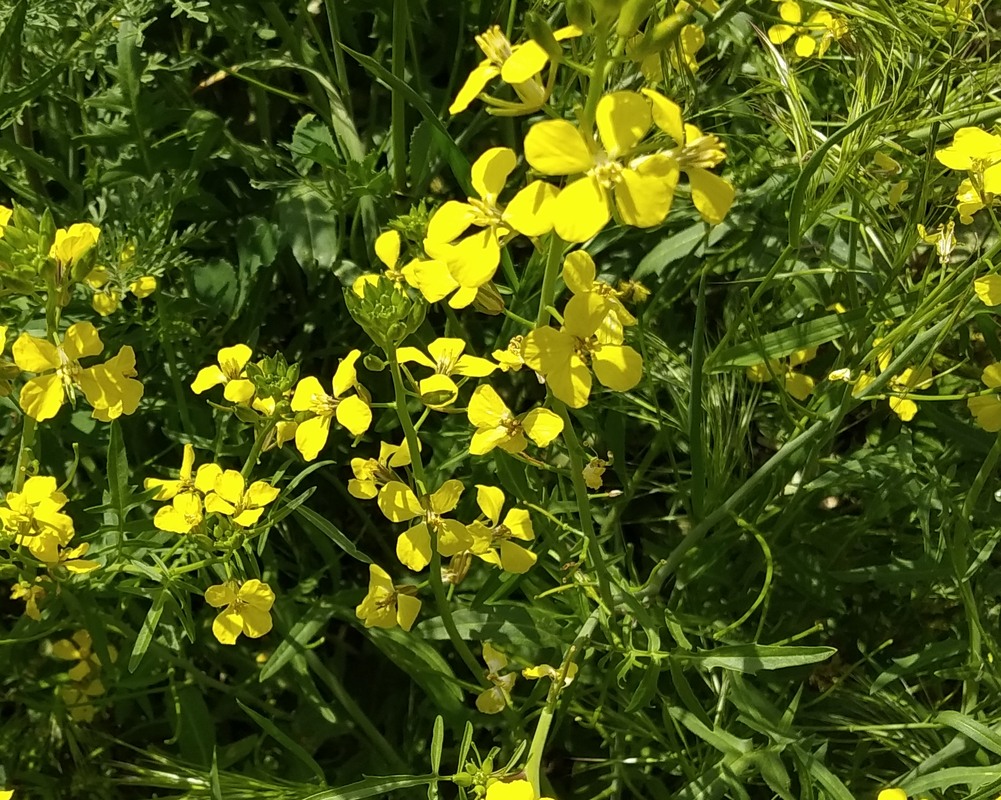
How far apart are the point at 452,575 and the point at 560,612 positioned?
322 millimetres

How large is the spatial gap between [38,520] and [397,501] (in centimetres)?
41

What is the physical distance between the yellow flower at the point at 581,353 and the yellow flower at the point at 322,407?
0.80ft

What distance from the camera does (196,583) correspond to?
1.20 m

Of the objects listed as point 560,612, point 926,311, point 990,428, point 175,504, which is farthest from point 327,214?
point 990,428

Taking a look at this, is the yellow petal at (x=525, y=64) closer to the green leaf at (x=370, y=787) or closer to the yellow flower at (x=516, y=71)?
the yellow flower at (x=516, y=71)

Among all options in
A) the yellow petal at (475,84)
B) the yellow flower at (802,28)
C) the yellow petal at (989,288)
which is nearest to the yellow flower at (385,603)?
the yellow petal at (475,84)

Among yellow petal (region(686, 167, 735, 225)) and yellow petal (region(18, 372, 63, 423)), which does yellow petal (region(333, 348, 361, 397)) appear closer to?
yellow petal (region(18, 372, 63, 423))

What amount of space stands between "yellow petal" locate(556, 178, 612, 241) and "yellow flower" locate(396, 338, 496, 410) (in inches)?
12.8

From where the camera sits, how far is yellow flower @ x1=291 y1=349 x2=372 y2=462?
2.89 ft

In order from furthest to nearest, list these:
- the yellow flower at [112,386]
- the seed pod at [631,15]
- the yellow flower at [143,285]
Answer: the yellow flower at [143,285]
the yellow flower at [112,386]
the seed pod at [631,15]

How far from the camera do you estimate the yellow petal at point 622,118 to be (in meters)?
0.58

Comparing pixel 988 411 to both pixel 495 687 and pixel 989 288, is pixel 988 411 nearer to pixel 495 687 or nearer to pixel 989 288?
pixel 989 288

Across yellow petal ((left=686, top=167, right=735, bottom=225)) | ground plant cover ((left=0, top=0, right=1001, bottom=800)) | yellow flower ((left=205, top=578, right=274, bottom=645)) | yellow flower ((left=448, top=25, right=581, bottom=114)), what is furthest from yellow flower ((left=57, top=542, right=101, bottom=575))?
yellow petal ((left=686, top=167, right=735, bottom=225))

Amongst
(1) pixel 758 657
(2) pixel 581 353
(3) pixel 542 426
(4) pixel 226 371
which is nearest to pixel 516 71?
(2) pixel 581 353
